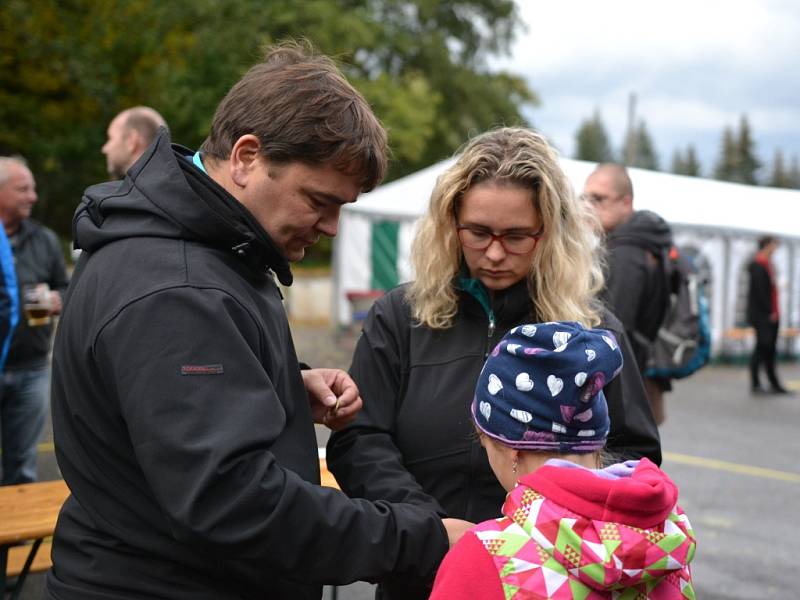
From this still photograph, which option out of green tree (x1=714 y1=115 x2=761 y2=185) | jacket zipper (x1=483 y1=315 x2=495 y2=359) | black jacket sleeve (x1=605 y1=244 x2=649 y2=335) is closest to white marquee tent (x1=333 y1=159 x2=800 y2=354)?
black jacket sleeve (x1=605 y1=244 x2=649 y2=335)

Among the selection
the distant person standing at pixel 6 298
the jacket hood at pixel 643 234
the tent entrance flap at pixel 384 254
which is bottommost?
the tent entrance flap at pixel 384 254

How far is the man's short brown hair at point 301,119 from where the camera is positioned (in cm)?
155

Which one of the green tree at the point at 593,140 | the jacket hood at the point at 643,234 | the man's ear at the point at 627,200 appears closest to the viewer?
the jacket hood at the point at 643,234

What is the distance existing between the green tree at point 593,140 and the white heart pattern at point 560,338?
109 m

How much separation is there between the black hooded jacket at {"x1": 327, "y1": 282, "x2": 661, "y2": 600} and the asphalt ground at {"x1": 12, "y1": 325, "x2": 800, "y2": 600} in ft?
7.85

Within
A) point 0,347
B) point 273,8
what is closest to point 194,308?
point 0,347

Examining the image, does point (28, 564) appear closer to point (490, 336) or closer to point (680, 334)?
point (490, 336)

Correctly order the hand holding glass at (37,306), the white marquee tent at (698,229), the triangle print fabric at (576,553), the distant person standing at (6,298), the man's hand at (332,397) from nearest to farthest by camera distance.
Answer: the triangle print fabric at (576,553), the man's hand at (332,397), the distant person standing at (6,298), the hand holding glass at (37,306), the white marquee tent at (698,229)

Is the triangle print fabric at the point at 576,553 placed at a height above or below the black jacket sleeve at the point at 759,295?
above

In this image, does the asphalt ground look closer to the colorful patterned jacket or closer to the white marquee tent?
the white marquee tent

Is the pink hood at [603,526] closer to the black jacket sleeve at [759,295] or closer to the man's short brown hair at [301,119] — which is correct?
the man's short brown hair at [301,119]

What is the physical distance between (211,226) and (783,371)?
1493 cm

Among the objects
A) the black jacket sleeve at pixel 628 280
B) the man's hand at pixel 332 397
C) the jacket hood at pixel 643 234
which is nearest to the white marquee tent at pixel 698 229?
the jacket hood at pixel 643 234

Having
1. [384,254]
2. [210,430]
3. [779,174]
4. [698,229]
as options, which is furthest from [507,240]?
[779,174]
